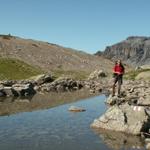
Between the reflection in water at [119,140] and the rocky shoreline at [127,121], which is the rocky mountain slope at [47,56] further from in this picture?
the reflection in water at [119,140]

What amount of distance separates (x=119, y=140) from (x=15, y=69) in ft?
262

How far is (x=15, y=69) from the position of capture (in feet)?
327

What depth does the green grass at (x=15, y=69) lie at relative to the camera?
302 feet

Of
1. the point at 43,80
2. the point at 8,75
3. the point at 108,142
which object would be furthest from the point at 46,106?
the point at 8,75

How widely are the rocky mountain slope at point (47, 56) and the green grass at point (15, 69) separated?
637cm

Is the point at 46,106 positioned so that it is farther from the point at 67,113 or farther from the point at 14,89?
the point at 14,89

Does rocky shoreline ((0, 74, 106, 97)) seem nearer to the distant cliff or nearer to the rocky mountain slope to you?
the distant cliff

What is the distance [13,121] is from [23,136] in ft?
19.3

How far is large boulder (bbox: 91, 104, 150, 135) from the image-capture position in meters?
23.3

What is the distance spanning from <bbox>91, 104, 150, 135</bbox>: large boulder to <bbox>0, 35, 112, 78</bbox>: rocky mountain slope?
87.3 meters

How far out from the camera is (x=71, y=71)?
377ft

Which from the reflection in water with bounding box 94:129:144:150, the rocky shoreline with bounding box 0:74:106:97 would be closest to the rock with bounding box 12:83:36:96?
the rocky shoreline with bounding box 0:74:106:97

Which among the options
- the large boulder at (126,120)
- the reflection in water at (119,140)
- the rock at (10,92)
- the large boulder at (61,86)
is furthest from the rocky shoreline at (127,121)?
the large boulder at (61,86)

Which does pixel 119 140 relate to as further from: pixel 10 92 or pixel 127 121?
pixel 10 92
